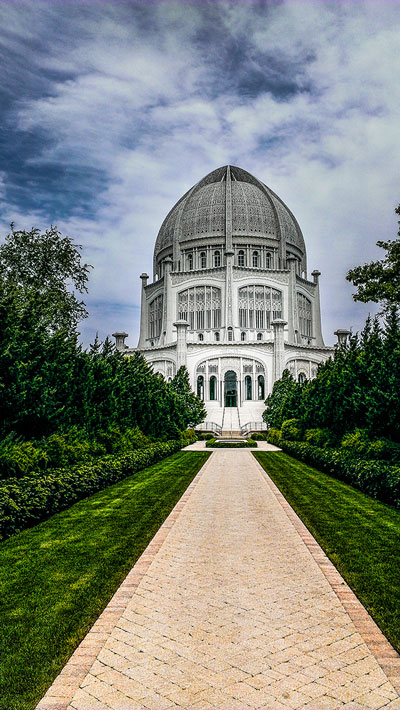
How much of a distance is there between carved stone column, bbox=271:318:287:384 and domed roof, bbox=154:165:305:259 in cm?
2035

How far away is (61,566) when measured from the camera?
312 inches

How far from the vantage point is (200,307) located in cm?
8794

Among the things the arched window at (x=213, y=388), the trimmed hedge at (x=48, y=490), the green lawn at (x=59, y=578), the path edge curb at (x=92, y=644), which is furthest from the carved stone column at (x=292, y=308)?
the path edge curb at (x=92, y=644)

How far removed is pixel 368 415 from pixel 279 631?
493 inches

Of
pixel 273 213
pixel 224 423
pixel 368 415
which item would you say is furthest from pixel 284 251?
pixel 368 415

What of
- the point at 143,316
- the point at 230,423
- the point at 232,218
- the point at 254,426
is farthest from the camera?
the point at 143,316

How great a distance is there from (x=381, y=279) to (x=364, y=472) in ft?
45.4

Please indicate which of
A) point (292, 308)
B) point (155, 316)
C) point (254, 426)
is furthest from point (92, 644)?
point (155, 316)

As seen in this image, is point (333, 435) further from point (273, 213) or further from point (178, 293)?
point (273, 213)

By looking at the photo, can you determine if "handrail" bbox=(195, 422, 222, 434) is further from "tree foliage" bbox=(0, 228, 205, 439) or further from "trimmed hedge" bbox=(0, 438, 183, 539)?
"trimmed hedge" bbox=(0, 438, 183, 539)

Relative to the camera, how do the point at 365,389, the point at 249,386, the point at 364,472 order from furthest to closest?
1. the point at 249,386
2. the point at 365,389
3. the point at 364,472

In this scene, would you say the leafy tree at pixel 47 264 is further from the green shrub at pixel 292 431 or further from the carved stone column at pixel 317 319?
the carved stone column at pixel 317 319

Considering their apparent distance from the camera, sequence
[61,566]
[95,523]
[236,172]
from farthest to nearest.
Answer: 1. [236,172]
2. [95,523]
3. [61,566]

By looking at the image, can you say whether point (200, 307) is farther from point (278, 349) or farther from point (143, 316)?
point (278, 349)
